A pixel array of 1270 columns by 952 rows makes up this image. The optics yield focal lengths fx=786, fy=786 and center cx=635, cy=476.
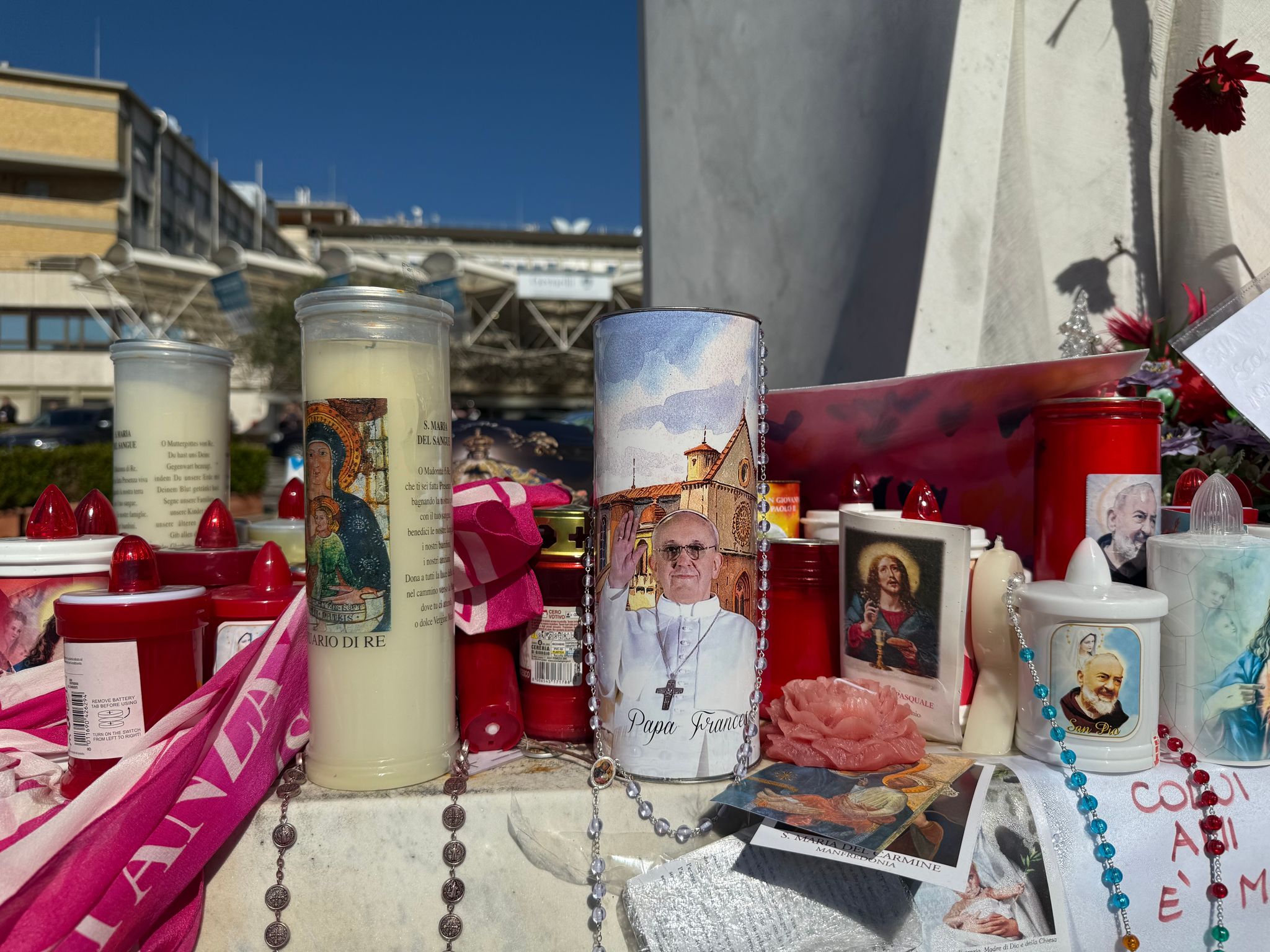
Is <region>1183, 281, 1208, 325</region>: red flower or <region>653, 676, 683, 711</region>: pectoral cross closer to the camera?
<region>653, 676, 683, 711</region>: pectoral cross

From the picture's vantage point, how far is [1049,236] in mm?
1816

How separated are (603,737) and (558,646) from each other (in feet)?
0.46

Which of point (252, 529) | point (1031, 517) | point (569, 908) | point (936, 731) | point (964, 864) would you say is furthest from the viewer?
point (252, 529)

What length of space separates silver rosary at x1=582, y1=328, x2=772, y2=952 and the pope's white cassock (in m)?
0.02

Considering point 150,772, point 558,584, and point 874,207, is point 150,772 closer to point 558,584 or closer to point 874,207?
point 558,584

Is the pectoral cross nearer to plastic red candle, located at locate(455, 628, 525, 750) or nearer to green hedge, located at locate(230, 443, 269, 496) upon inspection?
plastic red candle, located at locate(455, 628, 525, 750)

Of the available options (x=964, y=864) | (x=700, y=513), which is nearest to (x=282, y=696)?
(x=700, y=513)

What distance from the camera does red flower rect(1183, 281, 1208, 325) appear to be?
161cm

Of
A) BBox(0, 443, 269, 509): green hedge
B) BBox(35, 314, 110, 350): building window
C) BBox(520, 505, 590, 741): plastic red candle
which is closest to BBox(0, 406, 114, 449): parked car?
BBox(0, 443, 269, 509): green hedge

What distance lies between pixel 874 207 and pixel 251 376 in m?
18.8

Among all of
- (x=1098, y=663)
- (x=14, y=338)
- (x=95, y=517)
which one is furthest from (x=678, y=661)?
(x=14, y=338)

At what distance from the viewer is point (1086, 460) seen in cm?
114

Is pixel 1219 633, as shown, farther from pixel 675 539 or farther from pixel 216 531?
pixel 216 531

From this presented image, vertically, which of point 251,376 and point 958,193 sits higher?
point 251,376
